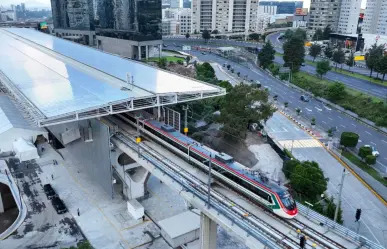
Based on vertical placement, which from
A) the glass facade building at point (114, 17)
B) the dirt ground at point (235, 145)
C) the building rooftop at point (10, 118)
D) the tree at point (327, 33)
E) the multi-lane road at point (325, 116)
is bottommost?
the dirt ground at point (235, 145)

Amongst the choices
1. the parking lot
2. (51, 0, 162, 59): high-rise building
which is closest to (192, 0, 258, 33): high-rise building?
(51, 0, 162, 59): high-rise building

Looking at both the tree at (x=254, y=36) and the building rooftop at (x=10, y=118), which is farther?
the tree at (x=254, y=36)

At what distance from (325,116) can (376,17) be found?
99790mm

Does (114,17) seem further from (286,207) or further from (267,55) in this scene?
(286,207)

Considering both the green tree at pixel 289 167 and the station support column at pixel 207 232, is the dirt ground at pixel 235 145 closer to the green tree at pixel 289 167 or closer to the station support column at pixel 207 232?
the green tree at pixel 289 167

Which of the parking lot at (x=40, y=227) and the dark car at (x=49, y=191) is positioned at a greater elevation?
the dark car at (x=49, y=191)

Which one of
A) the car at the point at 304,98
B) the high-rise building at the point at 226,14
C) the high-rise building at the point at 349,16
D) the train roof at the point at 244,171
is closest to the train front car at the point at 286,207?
the train roof at the point at 244,171

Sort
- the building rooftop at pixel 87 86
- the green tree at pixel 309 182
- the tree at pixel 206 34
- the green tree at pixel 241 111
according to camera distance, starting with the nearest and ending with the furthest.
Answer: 1. the building rooftop at pixel 87 86
2. the green tree at pixel 309 182
3. the green tree at pixel 241 111
4. the tree at pixel 206 34

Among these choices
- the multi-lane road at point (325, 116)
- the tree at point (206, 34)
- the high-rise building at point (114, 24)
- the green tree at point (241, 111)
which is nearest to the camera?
the green tree at point (241, 111)

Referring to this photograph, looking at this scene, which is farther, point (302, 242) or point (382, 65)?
point (382, 65)

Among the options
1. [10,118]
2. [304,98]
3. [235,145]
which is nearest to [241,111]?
[235,145]

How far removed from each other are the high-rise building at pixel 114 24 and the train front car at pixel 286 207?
256 ft

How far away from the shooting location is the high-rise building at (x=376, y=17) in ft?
424

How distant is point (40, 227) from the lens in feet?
98.9
